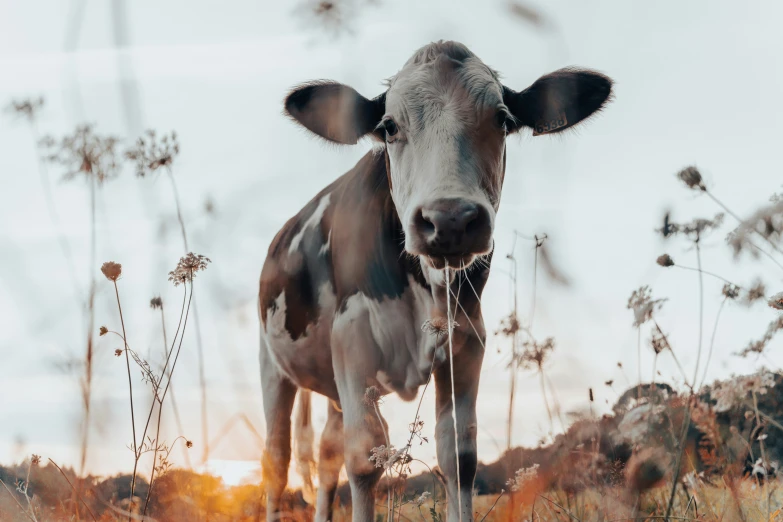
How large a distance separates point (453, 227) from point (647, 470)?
1.43 metres

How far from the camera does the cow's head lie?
3160 millimetres

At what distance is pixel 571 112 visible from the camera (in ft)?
14.1

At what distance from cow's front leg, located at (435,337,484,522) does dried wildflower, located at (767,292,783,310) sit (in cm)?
184

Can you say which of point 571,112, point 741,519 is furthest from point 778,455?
point 741,519

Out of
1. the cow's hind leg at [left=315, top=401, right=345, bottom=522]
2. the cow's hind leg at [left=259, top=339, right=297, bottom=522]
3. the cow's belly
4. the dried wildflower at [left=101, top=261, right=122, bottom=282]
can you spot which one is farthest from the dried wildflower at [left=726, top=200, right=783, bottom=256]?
the cow's hind leg at [left=259, top=339, right=297, bottom=522]

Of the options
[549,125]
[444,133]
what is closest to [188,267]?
[444,133]

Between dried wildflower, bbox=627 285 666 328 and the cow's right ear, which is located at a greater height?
the cow's right ear

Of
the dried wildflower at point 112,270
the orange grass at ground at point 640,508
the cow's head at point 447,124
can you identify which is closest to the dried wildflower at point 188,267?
the dried wildflower at point 112,270

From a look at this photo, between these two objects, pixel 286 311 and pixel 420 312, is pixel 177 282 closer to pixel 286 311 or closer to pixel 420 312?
pixel 420 312

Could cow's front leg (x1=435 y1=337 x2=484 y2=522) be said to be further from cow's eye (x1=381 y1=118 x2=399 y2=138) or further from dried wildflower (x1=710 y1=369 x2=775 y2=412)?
dried wildflower (x1=710 y1=369 x2=775 y2=412)

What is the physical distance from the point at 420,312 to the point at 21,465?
221cm

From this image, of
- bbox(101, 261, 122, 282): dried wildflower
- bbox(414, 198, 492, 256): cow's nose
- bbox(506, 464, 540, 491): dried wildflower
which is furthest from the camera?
bbox(414, 198, 492, 256): cow's nose

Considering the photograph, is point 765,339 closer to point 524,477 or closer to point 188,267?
point 524,477

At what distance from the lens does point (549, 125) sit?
167 inches
